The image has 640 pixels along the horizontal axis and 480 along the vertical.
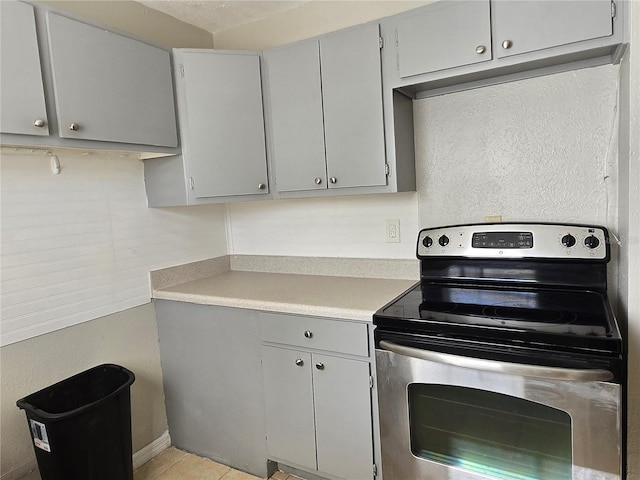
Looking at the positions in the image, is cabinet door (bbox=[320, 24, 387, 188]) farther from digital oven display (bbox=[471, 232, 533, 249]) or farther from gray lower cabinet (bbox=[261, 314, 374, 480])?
gray lower cabinet (bbox=[261, 314, 374, 480])

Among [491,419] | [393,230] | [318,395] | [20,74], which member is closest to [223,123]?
[20,74]

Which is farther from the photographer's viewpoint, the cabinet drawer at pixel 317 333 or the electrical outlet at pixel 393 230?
the electrical outlet at pixel 393 230

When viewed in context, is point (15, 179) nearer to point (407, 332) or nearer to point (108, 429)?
point (108, 429)

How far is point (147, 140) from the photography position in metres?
1.96

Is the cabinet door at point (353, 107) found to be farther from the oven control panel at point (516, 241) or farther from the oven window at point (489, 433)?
the oven window at point (489, 433)

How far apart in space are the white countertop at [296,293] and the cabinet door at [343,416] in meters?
0.22

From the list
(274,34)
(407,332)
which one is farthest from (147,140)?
(407,332)

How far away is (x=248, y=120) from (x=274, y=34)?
661 mm

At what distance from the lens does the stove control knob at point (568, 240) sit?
166 centimetres

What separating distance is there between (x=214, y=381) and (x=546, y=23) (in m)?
2.10

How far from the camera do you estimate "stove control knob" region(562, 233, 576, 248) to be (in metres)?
1.66

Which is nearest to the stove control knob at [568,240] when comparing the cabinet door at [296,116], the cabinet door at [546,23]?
the cabinet door at [546,23]

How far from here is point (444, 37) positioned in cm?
169

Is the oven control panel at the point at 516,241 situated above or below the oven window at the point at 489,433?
above
